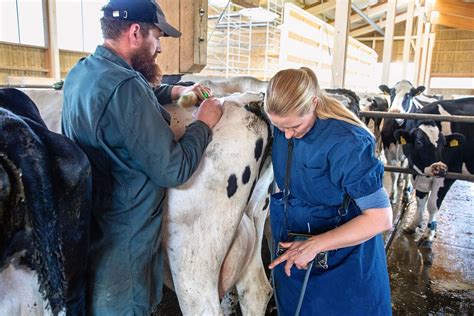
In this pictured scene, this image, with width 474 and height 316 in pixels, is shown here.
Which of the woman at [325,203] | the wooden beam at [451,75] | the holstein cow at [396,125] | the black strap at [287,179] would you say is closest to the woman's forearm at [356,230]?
the woman at [325,203]

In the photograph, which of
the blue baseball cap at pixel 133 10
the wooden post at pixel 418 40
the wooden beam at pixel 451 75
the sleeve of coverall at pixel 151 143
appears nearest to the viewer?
the sleeve of coverall at pixel 151 143

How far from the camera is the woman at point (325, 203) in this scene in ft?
4.63

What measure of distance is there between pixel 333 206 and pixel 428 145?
2922mm

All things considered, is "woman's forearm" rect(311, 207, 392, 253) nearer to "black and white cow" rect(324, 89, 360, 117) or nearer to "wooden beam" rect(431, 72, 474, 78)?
"black and white cow" rect(324, 89, 360, 117)

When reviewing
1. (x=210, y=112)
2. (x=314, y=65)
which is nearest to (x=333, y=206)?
(x=210, y=112)

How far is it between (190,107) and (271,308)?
1699 millimetres

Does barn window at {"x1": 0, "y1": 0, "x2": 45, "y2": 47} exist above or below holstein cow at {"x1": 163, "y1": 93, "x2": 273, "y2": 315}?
above

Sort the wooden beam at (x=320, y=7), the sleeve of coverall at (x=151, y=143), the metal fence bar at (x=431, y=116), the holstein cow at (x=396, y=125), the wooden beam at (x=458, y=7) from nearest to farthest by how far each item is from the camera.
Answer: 1. the sleeve of coverall at (x=151, y=143)
2. the metal fence bar at (x=431, y=116)
3. the holstein cow at (x=396, y=125)
4. the wooden beam at (x=458, y=7)
5. the wooden beam at (x=320, y=7)

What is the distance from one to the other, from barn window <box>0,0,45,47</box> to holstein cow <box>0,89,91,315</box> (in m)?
11.3

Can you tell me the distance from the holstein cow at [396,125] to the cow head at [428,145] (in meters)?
1.34

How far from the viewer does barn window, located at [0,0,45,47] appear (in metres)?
10.7

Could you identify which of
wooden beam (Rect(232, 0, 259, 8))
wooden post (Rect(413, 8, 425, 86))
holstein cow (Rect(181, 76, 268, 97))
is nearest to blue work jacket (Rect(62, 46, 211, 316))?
holstein cow (Rect(181, 76, 268, 97))

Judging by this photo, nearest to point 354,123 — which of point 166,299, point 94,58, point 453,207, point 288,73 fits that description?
point 288,73

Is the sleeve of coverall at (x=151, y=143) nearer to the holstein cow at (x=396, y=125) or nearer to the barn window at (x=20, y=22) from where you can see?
the holstein cow at (x=396, y=125)
